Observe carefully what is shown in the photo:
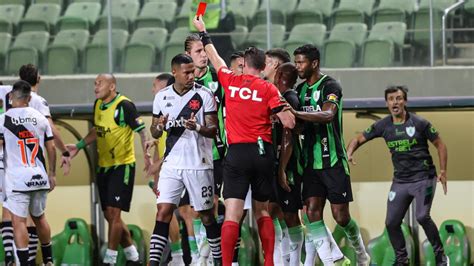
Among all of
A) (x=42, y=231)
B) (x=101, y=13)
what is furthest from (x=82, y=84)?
(x=42, y=231)

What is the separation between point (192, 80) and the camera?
12617 mm

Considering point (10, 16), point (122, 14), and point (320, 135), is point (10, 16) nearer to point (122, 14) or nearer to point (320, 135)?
point (122, 14)

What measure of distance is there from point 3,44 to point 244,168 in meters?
5.41

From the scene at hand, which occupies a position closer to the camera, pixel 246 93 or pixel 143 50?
pixel 246 93

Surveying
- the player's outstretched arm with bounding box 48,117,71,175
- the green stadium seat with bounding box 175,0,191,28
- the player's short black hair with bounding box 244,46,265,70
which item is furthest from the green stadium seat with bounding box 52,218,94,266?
the player's short black hair with bounding box 244,46,265,70

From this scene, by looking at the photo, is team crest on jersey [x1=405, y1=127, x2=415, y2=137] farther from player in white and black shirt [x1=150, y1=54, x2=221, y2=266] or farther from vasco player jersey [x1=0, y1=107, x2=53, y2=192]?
vasco player jersey [x1=0, y1=107, x2=53, y2=192]

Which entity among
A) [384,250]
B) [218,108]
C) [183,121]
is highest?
[218,108]

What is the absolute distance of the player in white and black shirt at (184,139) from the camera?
12492 mm

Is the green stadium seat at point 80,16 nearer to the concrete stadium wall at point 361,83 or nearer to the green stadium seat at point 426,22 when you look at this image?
the concrete stadium wall at point 361,83

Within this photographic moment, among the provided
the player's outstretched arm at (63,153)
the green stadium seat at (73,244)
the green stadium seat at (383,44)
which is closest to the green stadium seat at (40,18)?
the player's outstretched arm at (63,153)

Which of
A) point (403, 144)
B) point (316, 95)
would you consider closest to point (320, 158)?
point (316, 95)

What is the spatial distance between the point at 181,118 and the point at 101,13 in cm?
414

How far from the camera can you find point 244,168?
12039mm

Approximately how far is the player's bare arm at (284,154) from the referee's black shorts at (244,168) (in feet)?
1.22
